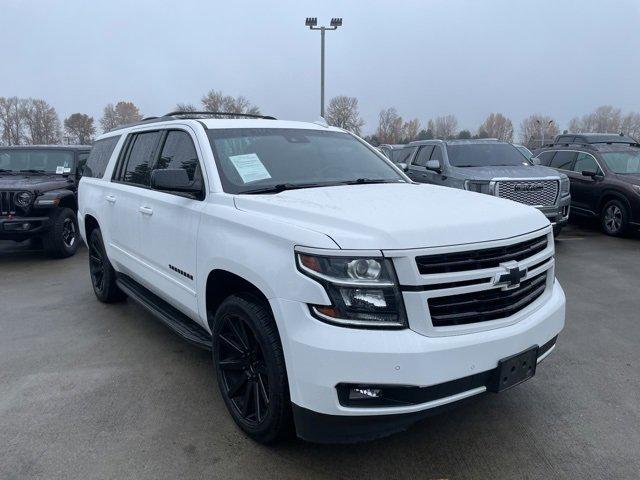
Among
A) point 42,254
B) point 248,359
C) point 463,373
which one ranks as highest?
point 463,373

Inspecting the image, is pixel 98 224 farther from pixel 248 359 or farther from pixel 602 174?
pixel 602 174

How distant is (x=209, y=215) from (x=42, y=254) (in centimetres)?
710

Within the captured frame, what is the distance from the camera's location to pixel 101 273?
5.69m

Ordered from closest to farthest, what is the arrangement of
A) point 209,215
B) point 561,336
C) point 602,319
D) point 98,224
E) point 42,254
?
point 209,215
point 561,336
point 602,319
point 98,224
point 42,254

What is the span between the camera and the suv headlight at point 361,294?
232 centimetres

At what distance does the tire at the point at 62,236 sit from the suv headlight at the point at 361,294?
7.24 m

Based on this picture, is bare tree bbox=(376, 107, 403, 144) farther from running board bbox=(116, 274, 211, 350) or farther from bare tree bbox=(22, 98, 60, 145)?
running board bbox=(116, 274, 211, 350)

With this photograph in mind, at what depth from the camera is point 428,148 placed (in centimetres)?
1052

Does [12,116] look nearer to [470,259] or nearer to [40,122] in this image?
[40,122]

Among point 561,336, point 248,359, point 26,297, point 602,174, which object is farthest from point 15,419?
point 602,174

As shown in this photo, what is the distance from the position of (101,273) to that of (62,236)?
317 centimetres

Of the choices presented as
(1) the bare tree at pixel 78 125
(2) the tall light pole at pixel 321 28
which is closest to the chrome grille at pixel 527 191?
(2) the tall light pole at pixel 321 28

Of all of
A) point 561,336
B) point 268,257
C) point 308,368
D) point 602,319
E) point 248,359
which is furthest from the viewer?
point 602,319

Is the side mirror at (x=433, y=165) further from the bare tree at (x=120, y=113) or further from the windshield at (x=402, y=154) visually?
the bare tree at (x=120, y=113)
